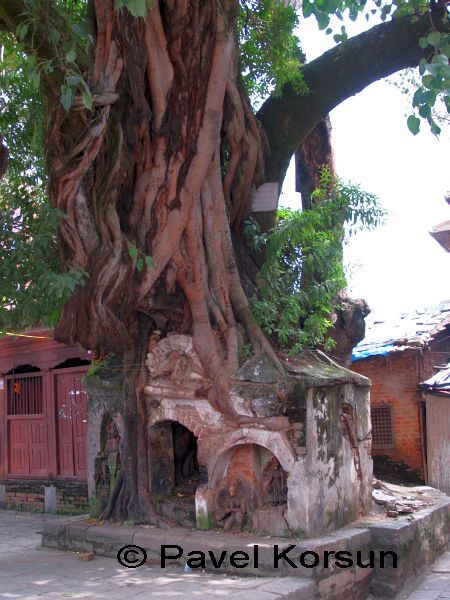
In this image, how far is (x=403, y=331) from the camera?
14234 millimetres

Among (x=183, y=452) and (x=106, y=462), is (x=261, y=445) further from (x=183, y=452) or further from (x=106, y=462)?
(x=106, y=462)

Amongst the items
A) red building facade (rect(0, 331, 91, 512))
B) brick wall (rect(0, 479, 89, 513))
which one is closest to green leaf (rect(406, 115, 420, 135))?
red building facade (rect(0, 331, 91, 512))

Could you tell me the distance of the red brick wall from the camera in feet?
43.2

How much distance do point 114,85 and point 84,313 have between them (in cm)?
231

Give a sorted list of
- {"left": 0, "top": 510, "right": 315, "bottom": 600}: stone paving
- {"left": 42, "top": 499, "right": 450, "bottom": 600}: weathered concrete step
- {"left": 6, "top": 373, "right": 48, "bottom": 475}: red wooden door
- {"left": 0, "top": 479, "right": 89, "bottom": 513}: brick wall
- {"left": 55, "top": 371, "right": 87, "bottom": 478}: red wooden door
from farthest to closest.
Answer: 1. {"left": 6, "top": 373, "right": 48, "bottom": 475}: red wooden door
2. {"left": 55, "top": 371, "right": 87, "bottom": 478}: red wooden door
3. {"left": 0, "top": 479, "right": 89, "bottom": 513}: brick wall
4. {"left": 42, "top": 499, "right": 450, "bottom": 600}: weathered concrete step
5. {"left": 0, "top": 510, "right": 315, "bottom": 600}: stone paving

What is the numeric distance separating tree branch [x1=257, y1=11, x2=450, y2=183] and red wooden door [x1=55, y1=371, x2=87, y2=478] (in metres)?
5.23

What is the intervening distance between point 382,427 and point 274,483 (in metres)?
6.41

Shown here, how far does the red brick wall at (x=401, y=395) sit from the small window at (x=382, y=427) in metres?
0.09

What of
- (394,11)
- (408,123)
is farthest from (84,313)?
(394,11)

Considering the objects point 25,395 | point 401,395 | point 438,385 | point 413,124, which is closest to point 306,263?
point 413,124

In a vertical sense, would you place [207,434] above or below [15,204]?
below

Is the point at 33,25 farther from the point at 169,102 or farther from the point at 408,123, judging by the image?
the point at 408,123

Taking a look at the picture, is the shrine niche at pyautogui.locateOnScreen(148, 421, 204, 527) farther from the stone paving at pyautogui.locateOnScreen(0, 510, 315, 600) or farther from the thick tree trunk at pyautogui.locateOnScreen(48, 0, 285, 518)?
the stone paving at pyautogui.locateOnScreen(0, 510, 315, 600)

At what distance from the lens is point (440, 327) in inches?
540
